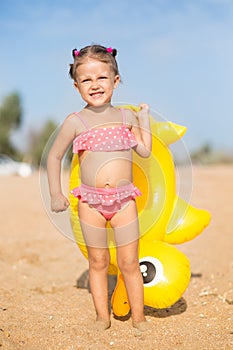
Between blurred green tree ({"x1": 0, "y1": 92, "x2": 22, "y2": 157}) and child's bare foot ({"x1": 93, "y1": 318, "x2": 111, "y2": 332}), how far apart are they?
113ft

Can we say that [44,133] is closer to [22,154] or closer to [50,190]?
[22,154]

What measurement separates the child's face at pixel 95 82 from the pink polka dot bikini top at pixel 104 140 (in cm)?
18

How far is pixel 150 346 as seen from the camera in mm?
3012

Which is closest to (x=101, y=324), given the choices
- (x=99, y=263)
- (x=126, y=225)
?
(x=99, y=263)

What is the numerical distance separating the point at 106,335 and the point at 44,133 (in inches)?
1460

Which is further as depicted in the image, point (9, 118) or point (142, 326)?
point (9, 118)

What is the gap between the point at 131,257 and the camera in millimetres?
3344

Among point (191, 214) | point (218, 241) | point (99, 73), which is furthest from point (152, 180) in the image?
point (218, 241)

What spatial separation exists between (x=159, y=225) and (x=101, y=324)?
91 cm

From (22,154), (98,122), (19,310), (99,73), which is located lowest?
(22,154)

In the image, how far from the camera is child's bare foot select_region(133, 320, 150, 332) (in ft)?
10.8

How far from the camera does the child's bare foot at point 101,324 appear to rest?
330 centimetres


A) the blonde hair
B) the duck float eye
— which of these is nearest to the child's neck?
the blonde hair

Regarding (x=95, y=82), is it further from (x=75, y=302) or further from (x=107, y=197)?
(x=75, y=302)
